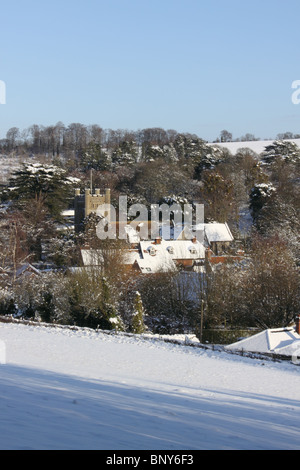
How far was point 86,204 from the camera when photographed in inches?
1834

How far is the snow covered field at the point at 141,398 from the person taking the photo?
6309 mm

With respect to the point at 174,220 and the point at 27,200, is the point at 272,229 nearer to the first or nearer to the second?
the point at 174,220

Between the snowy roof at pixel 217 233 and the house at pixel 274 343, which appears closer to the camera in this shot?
the house at pixel 274 343

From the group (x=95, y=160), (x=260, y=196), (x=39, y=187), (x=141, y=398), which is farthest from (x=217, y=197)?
(x=141, y=398)

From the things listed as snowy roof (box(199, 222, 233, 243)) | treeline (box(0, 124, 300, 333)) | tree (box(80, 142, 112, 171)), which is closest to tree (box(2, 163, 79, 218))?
treeline (box(0, 124, 300, 333))

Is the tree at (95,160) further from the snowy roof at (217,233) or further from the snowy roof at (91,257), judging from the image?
the snowy roof at (91,257)

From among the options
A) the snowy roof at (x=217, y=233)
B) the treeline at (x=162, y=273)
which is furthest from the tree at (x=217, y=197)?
the snowy roof at (x=217, y=233)

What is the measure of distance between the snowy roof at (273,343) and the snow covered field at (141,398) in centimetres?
149

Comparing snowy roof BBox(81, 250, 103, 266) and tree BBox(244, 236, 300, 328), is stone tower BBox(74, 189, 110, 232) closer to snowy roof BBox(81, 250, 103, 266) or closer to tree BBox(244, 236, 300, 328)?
snowy roof BBox(81, 250, 103, 266)

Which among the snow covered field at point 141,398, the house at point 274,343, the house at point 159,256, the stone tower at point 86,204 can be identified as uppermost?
the stone tower at point 86,204

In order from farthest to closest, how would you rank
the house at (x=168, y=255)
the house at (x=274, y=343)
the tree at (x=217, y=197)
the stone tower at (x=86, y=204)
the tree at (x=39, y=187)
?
the tree at (x=217, y=197) → the stone tower at (x=86, y=204) → the tree at (x=39, y=187) → the house at (x=168, y=255) → the house at (x=274, y=343)

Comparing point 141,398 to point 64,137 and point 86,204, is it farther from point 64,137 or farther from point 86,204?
point 64,137

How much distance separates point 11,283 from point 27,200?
15934 mm

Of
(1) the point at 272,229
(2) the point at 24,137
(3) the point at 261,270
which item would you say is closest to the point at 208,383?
(3) the point at 261,270
